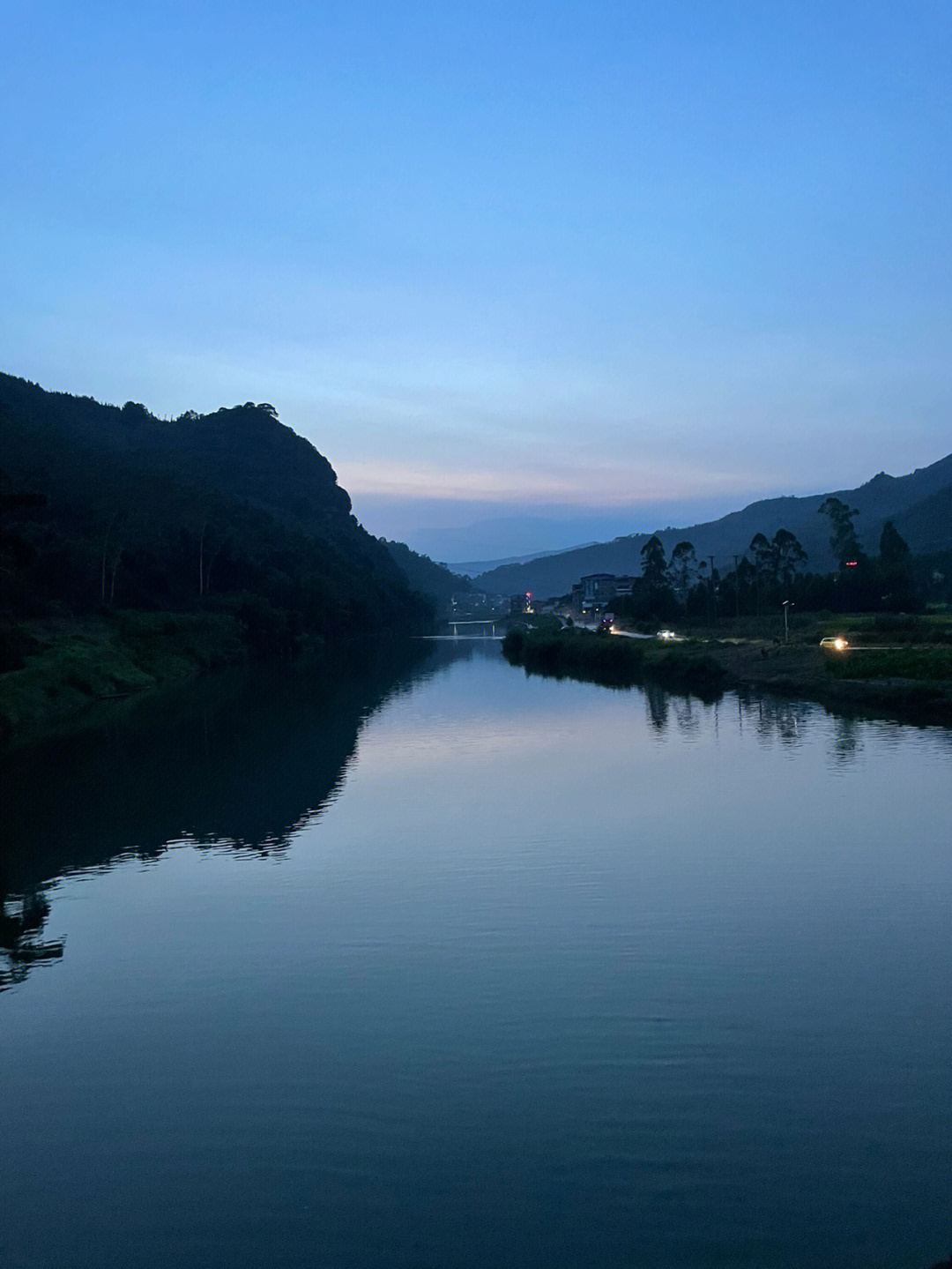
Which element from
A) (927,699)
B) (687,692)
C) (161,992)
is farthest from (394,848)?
(687,692)

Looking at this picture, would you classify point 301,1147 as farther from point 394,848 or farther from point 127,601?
point 127,601

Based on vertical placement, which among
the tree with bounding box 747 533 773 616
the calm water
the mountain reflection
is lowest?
the calm water

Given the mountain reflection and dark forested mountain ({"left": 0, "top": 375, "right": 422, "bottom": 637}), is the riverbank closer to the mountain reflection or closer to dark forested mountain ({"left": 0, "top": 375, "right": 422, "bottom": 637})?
the mountain reflection

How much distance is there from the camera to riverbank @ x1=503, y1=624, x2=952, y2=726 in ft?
116

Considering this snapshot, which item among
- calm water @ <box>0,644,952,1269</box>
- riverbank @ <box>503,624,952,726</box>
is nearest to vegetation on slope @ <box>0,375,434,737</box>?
calm water @ <box>0,644,952,1269</box>

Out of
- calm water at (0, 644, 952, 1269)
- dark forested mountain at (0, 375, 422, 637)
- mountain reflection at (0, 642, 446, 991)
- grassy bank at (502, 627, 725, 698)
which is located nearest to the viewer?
calm water at (0, 644, 952, 1269)

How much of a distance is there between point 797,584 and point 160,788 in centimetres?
5939

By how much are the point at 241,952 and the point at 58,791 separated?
11.7m

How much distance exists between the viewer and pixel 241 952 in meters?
12.2

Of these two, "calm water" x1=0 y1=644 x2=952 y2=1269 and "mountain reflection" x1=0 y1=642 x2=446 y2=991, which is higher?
"mountain reflection" x1=0 y1=642 x2=446 y2=991

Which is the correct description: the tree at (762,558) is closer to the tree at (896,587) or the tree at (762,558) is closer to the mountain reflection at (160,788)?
the tree at (896,587)

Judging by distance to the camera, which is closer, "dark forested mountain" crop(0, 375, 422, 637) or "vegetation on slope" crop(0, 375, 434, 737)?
"vegetation on slope" crop(0, 375, 434, 737)

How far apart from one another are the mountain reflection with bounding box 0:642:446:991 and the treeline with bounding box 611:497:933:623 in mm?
39824

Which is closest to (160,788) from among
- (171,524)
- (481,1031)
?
(481,1031)
